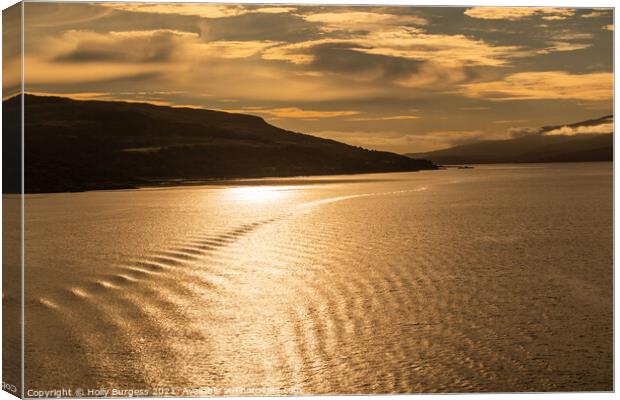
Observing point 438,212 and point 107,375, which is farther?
point 438,212

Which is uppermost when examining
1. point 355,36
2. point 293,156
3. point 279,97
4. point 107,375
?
point 355,36

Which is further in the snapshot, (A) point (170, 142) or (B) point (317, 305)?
(A) point (170, 142)

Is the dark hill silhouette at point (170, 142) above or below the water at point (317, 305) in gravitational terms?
above

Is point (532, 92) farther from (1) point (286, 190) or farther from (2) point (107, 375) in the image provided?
(1) point (286, 190)

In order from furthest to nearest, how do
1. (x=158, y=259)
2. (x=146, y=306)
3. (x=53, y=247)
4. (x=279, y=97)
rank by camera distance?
(x=53, y=247) < (x=158, y=259) < (x=279, y=97) < (x=146, y=306)

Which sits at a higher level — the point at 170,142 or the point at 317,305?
the point at 170,142

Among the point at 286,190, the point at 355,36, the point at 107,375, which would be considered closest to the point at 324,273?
the point at 355,36
